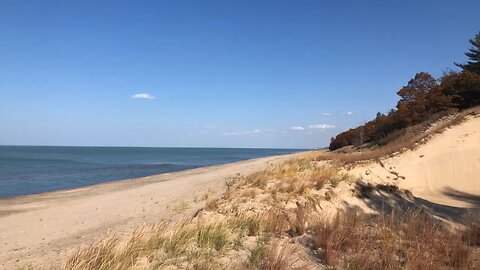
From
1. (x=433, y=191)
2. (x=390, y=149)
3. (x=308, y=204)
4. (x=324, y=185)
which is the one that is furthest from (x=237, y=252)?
(x=390, y=149)

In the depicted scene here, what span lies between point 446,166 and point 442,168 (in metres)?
0.30

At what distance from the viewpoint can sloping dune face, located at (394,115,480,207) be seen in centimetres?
2150

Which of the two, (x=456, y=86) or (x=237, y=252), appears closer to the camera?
(x=237, y=252)

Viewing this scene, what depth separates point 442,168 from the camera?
23.6m

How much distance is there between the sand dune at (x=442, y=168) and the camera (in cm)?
2123

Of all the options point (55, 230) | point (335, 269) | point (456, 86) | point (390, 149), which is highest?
point (456, 86)

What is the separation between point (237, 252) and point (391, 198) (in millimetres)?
10980

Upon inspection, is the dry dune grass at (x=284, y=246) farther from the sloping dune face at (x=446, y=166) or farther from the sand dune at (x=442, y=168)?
the sloping dune face at (x=446, y=166)

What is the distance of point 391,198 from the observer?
16.2 m

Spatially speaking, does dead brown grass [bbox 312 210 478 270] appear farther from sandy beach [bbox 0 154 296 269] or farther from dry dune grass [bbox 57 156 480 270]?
sandy beach [bbox 0 154 296 269]

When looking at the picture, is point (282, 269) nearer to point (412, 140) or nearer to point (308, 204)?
point (308, 204)

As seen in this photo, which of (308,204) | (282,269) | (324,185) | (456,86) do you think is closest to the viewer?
(282,269)

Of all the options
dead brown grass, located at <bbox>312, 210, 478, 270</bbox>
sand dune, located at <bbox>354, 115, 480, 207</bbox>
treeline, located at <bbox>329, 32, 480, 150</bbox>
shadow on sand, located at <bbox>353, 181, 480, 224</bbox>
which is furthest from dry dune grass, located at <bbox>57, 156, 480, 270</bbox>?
treeline, located at <bbox>329, 32, 480, 150</bbox>

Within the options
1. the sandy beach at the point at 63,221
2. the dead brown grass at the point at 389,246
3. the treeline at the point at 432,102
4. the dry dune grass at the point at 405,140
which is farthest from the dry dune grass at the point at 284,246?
the treeline at the point at 432,102
